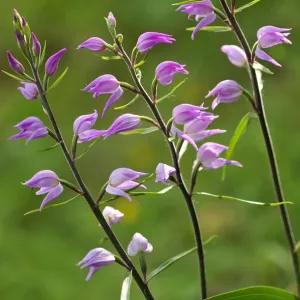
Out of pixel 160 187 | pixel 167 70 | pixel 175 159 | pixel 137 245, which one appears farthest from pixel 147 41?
pixel 160 187

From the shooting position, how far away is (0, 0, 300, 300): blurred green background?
1917 millimetres

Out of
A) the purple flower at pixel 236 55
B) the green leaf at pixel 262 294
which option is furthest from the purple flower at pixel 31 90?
the green leaf at pixel 262 294

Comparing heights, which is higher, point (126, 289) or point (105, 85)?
point (105, 85)

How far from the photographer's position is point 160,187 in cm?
223

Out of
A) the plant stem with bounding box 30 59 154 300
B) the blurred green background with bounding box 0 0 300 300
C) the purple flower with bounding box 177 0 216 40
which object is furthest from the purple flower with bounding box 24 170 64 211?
the blurred green background with bounding box 0 0 300 300

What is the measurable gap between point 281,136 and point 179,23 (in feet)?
3.35

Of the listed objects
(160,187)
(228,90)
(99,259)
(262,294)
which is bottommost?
(160,187)

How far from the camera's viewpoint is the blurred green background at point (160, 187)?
1.92 metres

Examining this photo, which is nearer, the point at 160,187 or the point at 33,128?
the point at 33,128

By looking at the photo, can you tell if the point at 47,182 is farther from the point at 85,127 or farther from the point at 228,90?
the point at 228,90

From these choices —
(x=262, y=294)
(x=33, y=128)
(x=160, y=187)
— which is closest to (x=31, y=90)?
(x=33, y=128)

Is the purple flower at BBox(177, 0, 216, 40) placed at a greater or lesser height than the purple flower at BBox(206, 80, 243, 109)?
greater

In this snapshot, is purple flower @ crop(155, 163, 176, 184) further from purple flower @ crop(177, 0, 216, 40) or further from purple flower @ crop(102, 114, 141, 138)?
purple flower @ crop(177, 0, 216, 40)

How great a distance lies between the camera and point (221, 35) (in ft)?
9.55
